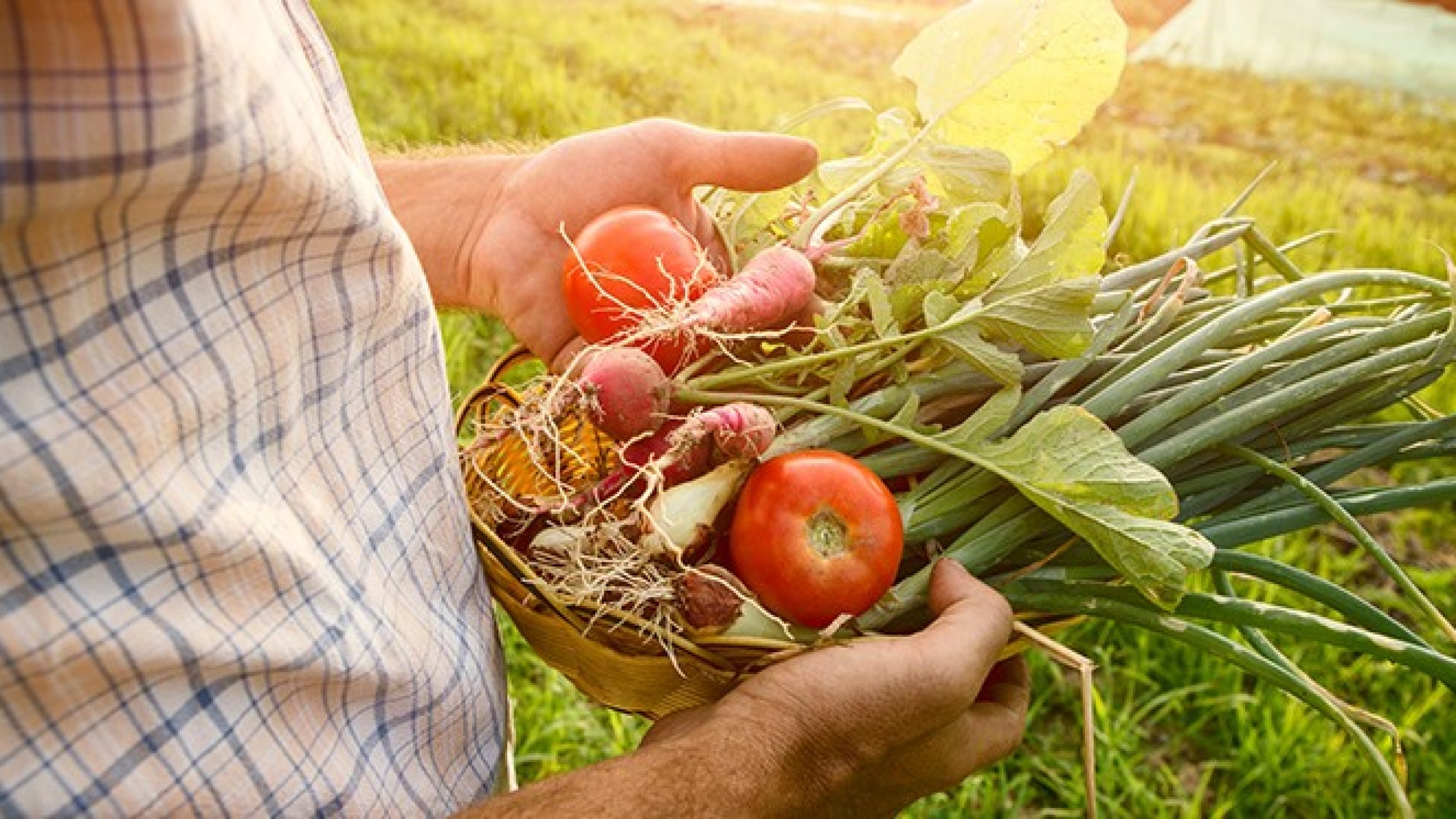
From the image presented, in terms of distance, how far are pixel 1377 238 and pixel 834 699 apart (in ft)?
10.5

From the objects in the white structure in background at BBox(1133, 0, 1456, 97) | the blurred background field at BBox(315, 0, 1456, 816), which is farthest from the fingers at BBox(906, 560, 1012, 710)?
the white structure in background at BBox(1133, 0, 1456, 97)

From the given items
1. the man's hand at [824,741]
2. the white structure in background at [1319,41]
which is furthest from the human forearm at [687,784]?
the white structure in background at [1319,41]

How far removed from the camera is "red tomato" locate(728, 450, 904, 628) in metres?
1.23

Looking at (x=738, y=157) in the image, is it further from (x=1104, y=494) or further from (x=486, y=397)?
(x=1104, y=494)

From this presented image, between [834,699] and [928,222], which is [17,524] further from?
[928,222]

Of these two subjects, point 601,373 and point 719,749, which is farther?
point 601,373

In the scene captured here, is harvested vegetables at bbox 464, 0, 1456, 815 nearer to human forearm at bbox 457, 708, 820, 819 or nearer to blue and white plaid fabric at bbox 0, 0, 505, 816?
human forearm at bbox 457, 708, 820, 819

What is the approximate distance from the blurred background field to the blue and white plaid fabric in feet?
3.51

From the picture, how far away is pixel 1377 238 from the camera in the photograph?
3648 mm

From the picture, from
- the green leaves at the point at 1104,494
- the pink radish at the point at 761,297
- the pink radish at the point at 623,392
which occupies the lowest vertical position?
the green leaves at the point at 1104,494

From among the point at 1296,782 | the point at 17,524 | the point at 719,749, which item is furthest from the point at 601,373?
the point at 1296,782

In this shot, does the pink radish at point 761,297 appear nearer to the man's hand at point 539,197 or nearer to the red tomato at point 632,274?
the red tomato at point 632,274

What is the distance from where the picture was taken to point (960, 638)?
Result: 1.12m

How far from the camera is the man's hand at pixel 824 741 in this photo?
0.97m
